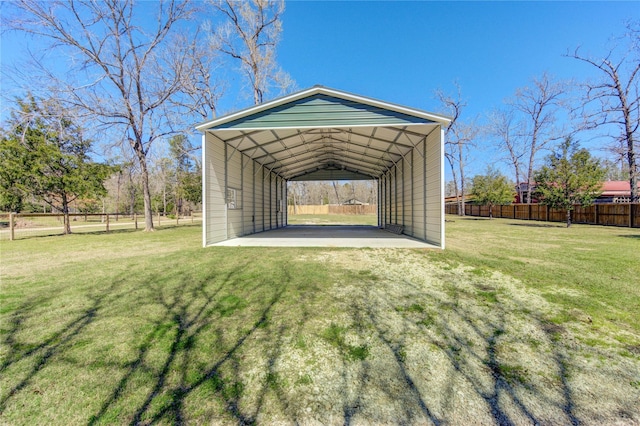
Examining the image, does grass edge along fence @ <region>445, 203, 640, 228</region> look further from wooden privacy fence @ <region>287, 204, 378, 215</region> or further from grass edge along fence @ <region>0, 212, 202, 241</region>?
grass edge along fence @ <region>0, 212, 202, 241</region>

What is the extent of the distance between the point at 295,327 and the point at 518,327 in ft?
7.64

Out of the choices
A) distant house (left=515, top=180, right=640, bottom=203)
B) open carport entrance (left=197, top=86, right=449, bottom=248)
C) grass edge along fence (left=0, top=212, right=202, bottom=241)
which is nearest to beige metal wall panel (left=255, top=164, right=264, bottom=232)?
open carport entrance (left=197, top=86, right=449, bottom=248)

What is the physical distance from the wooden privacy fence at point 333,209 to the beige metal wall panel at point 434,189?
37695 mm

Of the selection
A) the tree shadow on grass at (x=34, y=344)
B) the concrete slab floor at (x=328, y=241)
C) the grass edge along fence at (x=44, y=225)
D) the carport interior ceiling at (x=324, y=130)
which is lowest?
the tree shadow on grass at (x=34, y=344)

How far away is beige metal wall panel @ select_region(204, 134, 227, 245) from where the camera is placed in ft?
27.6

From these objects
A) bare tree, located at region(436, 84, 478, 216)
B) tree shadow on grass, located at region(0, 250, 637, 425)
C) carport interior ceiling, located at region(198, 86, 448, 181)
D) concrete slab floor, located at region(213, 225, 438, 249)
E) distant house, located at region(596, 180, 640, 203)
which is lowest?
tree shadow on grass, located at region(0, 250, 637, 425)

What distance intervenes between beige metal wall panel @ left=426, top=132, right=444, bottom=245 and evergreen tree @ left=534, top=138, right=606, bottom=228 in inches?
449

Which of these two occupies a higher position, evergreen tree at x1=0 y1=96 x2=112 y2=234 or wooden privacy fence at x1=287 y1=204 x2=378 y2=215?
evergreen tree at x1=0 y1=96 x2=112 y2=234

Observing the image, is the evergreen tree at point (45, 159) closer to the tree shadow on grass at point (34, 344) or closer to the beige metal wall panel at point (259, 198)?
the beige metal wall panel at point (259, 198)

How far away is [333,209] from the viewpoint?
49.2 m

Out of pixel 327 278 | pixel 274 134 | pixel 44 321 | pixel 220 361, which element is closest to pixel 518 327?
pixel 327 278

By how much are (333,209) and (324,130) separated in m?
39.3

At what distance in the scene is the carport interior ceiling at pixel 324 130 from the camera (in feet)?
24.8

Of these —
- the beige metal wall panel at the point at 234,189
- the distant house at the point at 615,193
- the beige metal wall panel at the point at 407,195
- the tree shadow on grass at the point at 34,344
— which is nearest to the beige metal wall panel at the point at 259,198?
the beige metal wall panel at the point at 234,189
